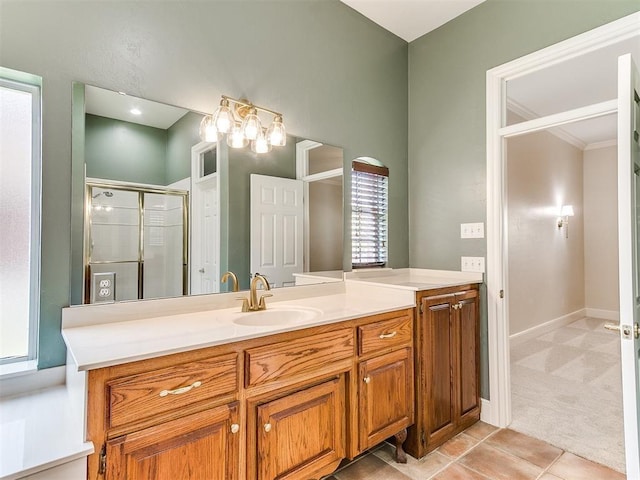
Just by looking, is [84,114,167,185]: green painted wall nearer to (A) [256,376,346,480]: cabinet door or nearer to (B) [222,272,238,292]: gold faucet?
(B) [222,272,238,292]: gold faucet

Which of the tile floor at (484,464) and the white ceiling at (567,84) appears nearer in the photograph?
the tile floor at (484,464)

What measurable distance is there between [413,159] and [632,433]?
212 cm

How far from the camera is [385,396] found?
1.75 meters

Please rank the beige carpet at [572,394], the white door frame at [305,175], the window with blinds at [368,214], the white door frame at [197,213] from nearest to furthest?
the white door frame at [197,213]
the beige carpet at [572,394]
the white door frame at [305,175]
the window with blinds at [368,214]

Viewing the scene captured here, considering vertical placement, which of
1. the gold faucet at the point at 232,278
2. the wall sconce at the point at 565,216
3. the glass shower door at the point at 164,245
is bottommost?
the gold faucet at the point at 232,278

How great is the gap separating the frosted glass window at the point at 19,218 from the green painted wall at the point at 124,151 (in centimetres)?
19

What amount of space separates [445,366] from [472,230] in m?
0.97

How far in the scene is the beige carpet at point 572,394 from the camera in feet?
6.72

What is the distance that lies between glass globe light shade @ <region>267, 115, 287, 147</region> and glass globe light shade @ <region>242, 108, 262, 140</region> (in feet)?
0.37

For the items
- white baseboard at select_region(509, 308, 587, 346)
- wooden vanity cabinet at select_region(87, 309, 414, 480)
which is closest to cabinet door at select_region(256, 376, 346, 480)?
wooden vanity cabinet at select_region(87, 309, 414, 480)

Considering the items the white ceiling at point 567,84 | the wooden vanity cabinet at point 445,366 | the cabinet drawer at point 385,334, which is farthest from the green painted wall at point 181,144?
the white ceiling at point 567,84

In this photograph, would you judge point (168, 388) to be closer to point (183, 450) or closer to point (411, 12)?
point (183, 450)

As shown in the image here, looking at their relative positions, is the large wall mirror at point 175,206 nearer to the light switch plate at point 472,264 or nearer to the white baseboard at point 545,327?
the light switch plate at point 472,264

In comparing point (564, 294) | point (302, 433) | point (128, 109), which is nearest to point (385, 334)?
point (302, 433)
